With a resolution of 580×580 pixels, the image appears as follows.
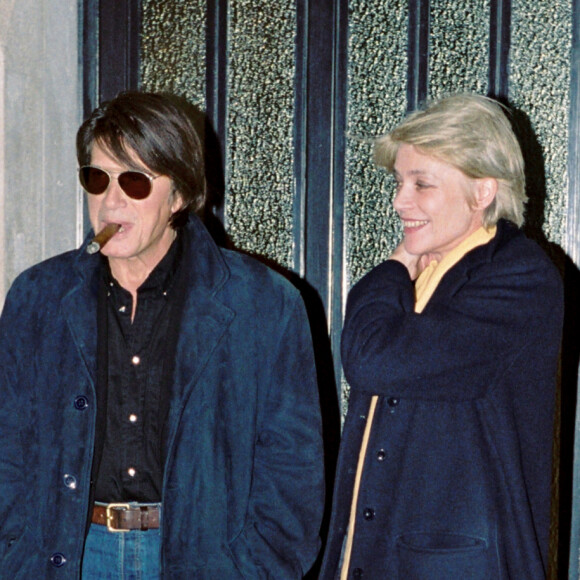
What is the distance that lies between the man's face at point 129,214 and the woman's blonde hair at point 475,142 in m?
0.67

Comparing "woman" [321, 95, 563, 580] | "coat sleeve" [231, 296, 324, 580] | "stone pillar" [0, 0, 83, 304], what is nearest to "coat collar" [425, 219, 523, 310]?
"woman" [321, 95, 563, 580]

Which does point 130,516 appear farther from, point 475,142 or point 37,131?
point 37,131

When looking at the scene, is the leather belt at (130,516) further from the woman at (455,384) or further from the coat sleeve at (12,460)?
the woman at (455,384)

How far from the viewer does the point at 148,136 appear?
2521 millimetres

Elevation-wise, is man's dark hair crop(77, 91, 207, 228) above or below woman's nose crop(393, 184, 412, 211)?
above

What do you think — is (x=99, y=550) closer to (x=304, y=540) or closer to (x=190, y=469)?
(x=190, y=469)

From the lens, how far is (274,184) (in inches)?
143

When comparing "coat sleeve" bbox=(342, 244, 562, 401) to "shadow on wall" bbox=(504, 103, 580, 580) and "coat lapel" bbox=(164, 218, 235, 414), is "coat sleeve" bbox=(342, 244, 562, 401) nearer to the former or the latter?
"coat lapel" bbox=(164, 218, 235, 414)

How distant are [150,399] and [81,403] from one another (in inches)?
7.1

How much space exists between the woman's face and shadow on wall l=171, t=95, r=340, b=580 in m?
1.21

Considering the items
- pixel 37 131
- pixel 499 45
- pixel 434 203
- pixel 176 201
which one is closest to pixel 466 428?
pixel 434 203

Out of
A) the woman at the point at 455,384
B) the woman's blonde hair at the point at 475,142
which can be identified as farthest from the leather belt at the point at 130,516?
the woman's blonde hair at the point at 475,142

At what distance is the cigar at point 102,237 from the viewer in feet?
7.93

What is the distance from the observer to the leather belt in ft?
7.91
